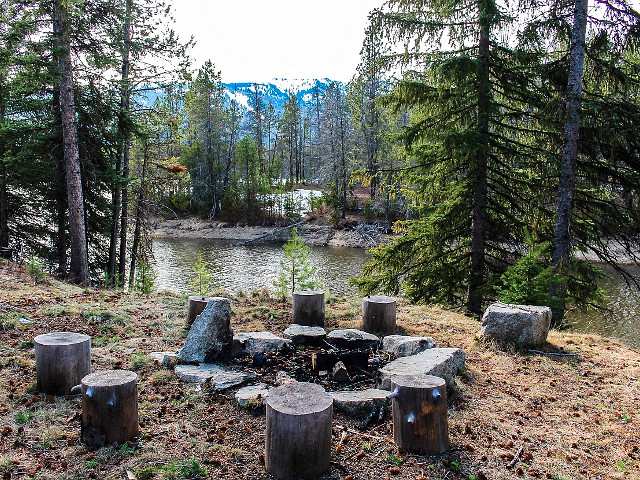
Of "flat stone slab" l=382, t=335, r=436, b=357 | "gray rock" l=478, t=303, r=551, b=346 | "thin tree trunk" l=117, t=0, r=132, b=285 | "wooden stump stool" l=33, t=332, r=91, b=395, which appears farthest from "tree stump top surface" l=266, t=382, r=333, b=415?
"thin tree trunk" l=117, t=0, r=132, b=285

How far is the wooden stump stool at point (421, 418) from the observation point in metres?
3.62

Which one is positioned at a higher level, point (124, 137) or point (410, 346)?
point (124, 137)

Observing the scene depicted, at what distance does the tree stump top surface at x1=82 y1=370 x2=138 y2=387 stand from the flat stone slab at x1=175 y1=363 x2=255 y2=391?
1184 mm

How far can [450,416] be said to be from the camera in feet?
14.3

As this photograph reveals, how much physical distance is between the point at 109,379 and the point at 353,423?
2.27 meters

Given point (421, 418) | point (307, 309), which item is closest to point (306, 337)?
point (307, 309)

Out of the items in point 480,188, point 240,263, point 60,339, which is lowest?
point 240,263

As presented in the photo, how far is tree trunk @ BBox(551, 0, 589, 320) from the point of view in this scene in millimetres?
7906

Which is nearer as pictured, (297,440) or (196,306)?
(297,440)

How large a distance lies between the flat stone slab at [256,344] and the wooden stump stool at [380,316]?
1.55m

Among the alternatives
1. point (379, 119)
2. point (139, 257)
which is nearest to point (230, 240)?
point (379, 119)

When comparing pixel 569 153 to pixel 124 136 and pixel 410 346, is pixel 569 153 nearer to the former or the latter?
pixel 410 346

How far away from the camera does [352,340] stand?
20.0 feet

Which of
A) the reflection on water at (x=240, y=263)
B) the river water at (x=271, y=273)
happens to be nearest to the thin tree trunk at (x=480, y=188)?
the river water at (x=271, y=273)
